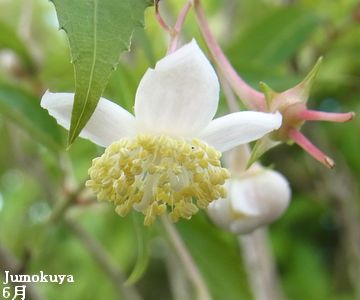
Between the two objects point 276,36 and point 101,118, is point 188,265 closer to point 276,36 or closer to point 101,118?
point 101,118

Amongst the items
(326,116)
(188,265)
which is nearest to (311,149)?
(326,116)

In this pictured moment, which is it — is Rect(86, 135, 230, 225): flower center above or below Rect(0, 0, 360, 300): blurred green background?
below

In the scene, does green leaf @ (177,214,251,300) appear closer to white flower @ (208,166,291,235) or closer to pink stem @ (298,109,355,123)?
white flower @ (208,166,291,235)

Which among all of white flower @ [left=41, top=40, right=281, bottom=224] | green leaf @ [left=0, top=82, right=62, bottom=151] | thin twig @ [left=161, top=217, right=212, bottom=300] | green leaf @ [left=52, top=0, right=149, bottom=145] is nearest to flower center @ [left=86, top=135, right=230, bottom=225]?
white flower @ [left=41, top=40, right=281, bottom=224]

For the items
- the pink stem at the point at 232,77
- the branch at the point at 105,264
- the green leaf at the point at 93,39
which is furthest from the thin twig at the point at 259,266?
the green leaf at the point at 93,39

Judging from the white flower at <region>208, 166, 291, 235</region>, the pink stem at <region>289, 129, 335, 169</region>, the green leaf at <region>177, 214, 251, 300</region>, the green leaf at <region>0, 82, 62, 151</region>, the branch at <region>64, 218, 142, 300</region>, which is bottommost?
the pink stem at <region>289, 129, 335, 169</region>
